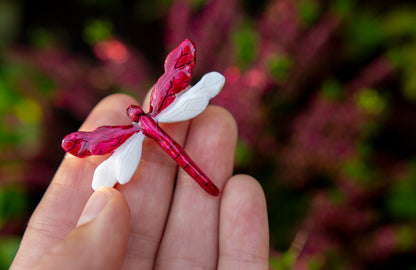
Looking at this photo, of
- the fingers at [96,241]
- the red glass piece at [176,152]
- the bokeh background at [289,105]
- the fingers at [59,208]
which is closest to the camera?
the fingers at [96,241]

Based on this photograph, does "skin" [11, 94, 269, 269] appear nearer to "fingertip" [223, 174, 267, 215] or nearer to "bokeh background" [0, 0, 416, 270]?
"fingertip" [223, 174, 267, 215]

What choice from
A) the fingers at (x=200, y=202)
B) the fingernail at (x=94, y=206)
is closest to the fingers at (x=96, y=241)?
the fingernail at (x=94, y=206)

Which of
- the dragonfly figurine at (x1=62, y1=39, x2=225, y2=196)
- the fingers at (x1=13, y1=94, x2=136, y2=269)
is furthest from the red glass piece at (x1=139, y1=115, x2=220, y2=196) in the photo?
the fingers at (x1=13, y1=94, x2=136, y2=269)

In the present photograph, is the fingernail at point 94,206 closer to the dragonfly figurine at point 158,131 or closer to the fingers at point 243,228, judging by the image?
the dragonfly figurine at point 158,131

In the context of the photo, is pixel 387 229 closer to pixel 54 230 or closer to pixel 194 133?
pixel 194 133

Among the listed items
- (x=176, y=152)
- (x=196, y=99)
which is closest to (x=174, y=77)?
(x=196, y=99)

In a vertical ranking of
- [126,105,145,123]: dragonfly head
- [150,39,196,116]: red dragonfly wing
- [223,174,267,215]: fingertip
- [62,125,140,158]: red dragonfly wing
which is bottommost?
[223,174,267,215]: fingertip

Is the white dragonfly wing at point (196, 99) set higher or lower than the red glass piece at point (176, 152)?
higher

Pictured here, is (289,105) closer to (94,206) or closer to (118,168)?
(118,168)
